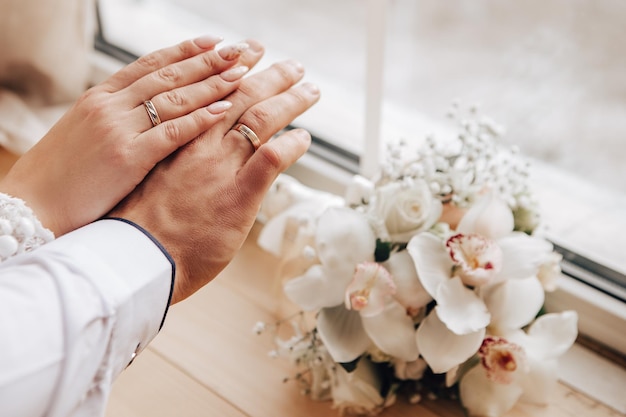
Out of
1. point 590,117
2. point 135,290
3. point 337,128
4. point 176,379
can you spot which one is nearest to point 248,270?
point 176,379

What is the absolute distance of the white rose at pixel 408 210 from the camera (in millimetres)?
898

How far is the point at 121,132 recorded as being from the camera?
0.83 meters

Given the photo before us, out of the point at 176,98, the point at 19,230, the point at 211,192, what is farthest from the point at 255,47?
the point at 19,230

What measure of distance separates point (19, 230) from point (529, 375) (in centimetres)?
67

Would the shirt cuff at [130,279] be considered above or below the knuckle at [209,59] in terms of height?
below

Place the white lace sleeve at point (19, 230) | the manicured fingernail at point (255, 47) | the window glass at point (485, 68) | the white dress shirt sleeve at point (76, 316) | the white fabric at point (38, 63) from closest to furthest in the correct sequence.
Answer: the white dress shirt sleeve at point (76, 316)
the white lace sleeve at point (19, 230)
the manicured fingernail at point (255, 47)
the window glass at point (485, 68)
the white fabric at point (38, 63)

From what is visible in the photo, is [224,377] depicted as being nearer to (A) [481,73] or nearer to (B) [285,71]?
(B) [285,71]

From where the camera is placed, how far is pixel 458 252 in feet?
2.77

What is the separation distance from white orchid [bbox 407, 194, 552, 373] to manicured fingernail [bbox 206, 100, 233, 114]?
28cm

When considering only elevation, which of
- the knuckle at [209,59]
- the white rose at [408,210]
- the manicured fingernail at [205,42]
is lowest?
the white rose at [408,210]

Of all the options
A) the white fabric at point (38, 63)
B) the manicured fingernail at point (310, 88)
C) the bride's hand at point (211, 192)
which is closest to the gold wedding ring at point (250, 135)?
the bride's hand at point (211, 192)

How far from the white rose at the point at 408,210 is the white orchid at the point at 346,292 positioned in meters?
0.03

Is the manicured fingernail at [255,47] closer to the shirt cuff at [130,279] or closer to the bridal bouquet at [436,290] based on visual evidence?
the bridal bouquet at [436,290]

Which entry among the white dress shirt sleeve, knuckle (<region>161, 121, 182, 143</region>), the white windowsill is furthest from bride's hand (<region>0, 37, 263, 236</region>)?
the white windowsill
